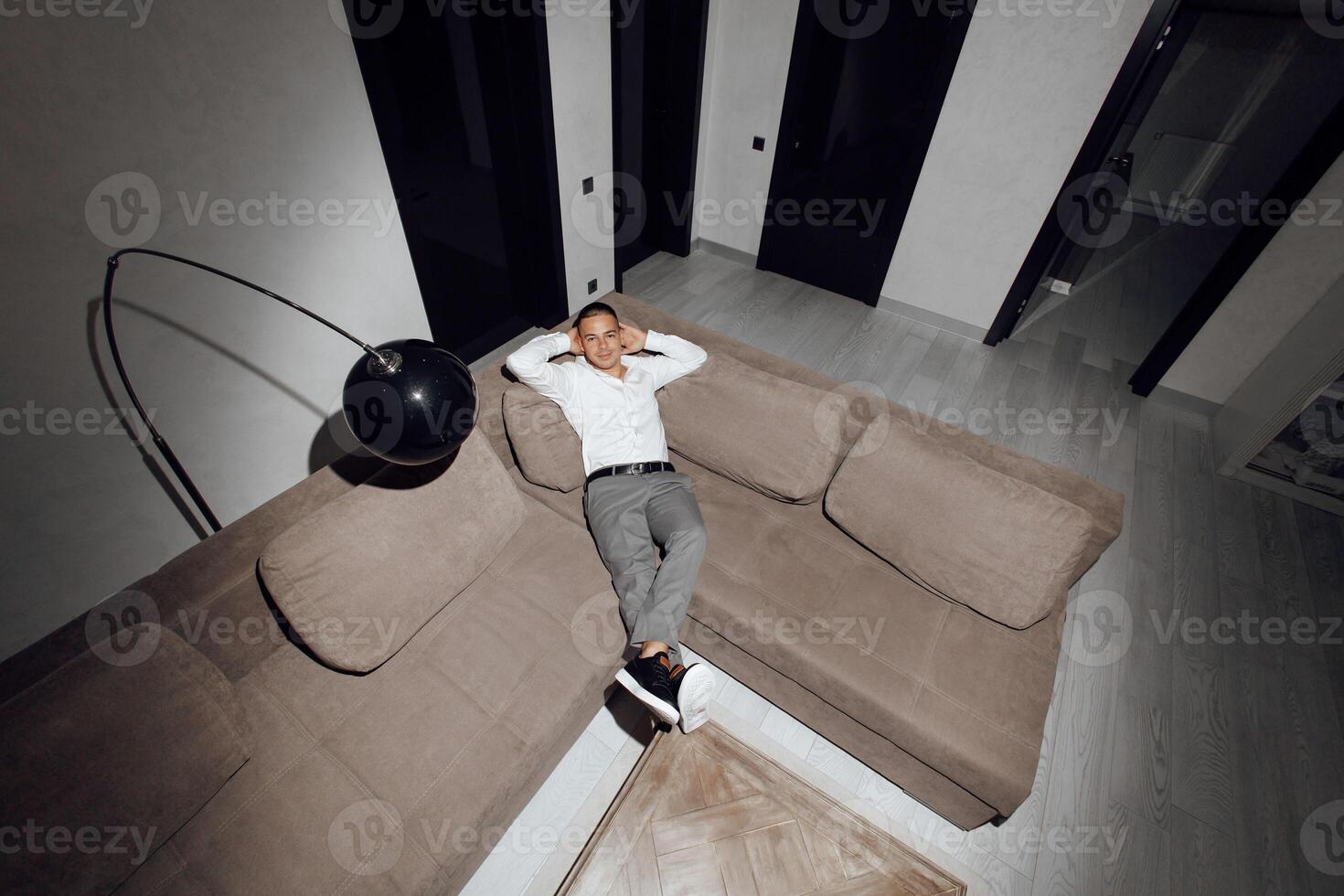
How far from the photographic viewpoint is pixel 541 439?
1.96 meters

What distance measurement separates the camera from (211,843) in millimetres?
1240

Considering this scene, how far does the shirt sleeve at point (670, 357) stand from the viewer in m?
2.10

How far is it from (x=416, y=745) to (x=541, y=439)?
3.26 feet

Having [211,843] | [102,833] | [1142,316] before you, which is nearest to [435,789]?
[211,843]

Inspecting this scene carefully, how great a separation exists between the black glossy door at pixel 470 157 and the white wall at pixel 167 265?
264 millimetres

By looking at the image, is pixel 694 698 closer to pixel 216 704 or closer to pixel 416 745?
pixel 416 745

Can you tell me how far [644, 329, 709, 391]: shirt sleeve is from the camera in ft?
6.89

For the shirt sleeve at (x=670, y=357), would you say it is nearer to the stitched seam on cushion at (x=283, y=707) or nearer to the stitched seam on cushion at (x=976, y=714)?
the stitched seam on cushion at (x=976, y=714)

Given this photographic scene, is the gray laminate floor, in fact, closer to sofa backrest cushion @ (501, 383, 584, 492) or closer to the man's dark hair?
sofa backrest cushion @ (501, 383, 584, 492)

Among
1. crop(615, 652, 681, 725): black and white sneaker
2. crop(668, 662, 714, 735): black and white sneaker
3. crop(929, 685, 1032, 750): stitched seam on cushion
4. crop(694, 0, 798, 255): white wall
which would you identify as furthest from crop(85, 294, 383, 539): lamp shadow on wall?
crop(694, 0, 798, 255): white wall

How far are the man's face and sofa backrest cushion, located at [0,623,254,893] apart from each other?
1415 mm

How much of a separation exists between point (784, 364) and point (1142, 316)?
12.3 feet

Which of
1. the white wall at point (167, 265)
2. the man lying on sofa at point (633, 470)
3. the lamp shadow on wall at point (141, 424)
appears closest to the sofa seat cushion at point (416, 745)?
the man lying on sofa at point (633, 470)

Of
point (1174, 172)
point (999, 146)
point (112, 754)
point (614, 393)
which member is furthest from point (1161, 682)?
point (1174, 172)
